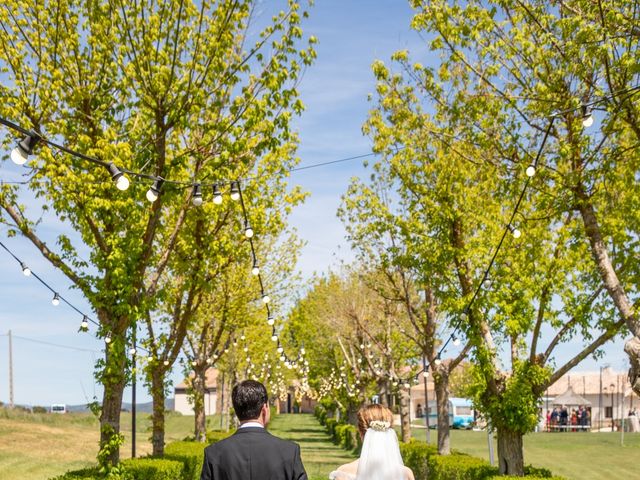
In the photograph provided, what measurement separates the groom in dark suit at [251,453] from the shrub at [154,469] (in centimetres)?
1273

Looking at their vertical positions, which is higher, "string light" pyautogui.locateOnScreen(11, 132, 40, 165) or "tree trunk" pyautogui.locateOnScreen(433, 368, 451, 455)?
"string light" pyautogui.locateOnScreen(11, 132, 40, 165)

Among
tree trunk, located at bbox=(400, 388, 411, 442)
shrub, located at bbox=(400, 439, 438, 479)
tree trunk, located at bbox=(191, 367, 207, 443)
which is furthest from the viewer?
tree trunk, located at bbox=(400, 388, 411, 442)

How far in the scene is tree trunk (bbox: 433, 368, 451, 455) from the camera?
2625 cm

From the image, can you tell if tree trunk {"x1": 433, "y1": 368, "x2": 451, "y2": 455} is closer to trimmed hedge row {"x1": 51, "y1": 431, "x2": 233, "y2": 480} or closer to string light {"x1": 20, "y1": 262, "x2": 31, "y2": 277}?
trimmed hedge row {"x1": 51, "y1": 431, "x2": 233, "y2": 480}

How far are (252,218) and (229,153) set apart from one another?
583cm

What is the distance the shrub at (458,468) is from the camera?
1898cm

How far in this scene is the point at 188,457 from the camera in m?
24.5

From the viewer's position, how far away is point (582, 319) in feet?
55.6

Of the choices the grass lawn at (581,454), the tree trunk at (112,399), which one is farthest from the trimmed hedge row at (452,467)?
the grass lawn at (581,454)

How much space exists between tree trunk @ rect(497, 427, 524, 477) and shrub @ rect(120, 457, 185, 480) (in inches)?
319

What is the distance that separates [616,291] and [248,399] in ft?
32.4

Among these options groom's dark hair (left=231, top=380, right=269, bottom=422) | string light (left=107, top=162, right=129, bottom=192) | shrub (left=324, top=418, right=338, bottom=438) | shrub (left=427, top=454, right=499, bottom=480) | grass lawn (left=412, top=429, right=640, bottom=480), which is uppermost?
string light (left=107, top=162, right=129, bottom=192)

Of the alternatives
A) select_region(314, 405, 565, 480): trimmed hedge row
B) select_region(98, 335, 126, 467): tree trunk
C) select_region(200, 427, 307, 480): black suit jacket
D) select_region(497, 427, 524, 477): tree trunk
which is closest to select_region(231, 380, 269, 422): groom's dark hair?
select_region(200, 427, 307, 480): black suit jacket

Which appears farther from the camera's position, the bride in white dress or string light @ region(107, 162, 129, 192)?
string light @ region(107, 162, 129, 192)
